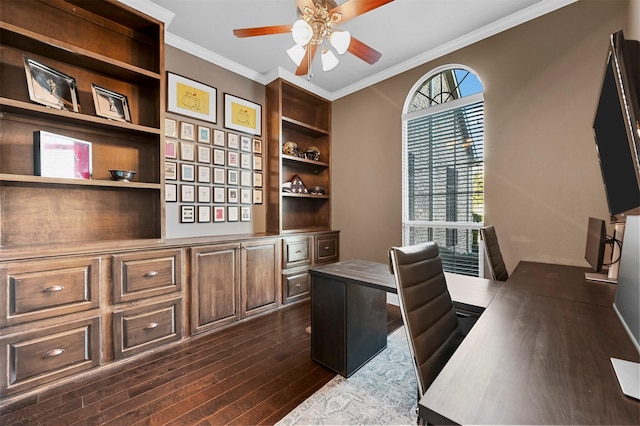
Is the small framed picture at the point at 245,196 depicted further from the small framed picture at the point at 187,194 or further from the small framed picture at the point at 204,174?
the small framed picture at the point at 187,194

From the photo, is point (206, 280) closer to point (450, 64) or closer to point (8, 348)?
point (8, 348)

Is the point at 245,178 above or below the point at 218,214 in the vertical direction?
above

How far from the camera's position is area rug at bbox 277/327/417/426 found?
1550 mm

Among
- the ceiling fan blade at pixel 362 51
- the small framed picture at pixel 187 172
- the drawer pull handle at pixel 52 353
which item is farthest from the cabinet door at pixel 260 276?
the ceiling fan blade at pixel 362 51

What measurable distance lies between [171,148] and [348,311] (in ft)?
7.97

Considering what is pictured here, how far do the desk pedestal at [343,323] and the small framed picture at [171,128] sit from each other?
2128 millimetres

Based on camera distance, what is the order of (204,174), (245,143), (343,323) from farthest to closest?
(245,143) < (204,174) < (343,323)

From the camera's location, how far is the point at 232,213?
11.0ft

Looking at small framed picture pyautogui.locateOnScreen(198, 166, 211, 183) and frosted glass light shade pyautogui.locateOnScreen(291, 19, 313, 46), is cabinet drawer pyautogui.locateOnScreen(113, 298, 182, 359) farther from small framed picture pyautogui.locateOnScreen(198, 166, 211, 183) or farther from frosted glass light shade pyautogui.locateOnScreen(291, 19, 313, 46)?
frosted glass light shade pyautogui.locateOnScreen(291, 19, 313, 46)

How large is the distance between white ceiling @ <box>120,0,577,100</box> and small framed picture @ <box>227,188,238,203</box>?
58.3 inches

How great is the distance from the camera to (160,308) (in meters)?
2.32

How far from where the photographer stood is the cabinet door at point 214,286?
2543 mm

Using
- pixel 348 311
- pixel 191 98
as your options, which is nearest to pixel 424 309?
pixel 348 311

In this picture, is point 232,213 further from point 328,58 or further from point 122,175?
point 328,58
